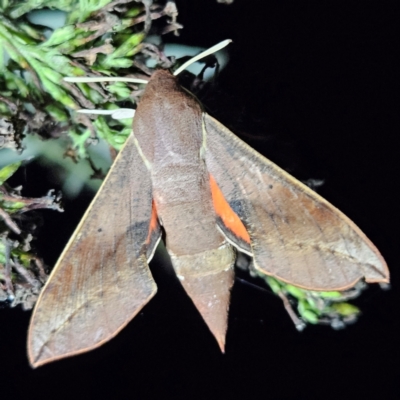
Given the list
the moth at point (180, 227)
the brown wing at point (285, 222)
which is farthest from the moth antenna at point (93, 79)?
the brown wing at point (285, 222)

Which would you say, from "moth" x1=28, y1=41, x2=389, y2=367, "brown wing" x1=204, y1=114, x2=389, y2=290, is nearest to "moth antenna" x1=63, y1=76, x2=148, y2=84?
"moth" x1=28, y1=41, x2=389, y2=367

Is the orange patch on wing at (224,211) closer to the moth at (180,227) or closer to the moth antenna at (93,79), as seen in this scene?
the moth at (180,227)

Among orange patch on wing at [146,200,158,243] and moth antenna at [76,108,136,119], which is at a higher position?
moth antenna at [76,108,136,119]

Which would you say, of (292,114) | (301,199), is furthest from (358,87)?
(301,199)

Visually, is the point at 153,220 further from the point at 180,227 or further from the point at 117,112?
the point at 117,112

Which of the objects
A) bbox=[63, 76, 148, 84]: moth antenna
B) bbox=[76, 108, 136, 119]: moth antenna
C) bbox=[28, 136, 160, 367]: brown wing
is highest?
bbox=[63, 76, 148, 84]: moth antenna

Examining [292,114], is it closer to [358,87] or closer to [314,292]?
[358,87]

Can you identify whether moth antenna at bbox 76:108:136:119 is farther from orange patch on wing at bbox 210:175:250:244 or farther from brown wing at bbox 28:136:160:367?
orange patch on wing at bbox 210:175:250:244

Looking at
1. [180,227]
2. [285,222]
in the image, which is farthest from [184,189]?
[285,222]

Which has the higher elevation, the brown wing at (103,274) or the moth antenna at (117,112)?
the moth antenna at (117,112)
